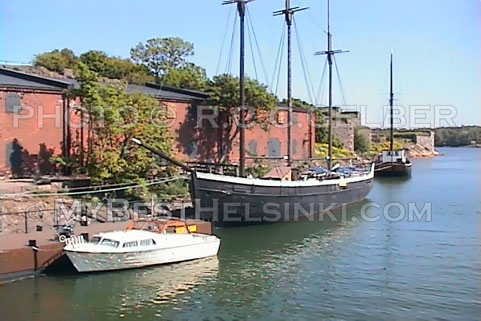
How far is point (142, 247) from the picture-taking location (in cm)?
2088

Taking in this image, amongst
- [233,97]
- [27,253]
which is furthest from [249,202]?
[233,97]

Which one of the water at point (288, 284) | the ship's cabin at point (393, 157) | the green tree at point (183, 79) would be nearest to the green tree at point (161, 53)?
the green tree at point (183, 79)

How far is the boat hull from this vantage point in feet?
65.4

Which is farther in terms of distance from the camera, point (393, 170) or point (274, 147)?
point (393, 170)

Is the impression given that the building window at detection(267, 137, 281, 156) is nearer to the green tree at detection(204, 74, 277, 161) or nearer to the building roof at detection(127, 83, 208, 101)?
the green tree at detection(204, 74, 277, 161)

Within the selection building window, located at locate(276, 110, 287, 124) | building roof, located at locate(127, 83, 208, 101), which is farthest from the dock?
building window, located at locate(276, 110, 287, 124)

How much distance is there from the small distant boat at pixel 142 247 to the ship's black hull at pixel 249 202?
5410mm

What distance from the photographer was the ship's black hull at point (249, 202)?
2884cm

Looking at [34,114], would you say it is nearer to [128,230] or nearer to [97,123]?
[97,123]

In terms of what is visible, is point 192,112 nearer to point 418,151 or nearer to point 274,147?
point 274,147

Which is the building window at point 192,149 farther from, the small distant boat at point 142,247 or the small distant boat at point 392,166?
the small distant boat at point 392,166

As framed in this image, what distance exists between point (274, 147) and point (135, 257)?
30.8m

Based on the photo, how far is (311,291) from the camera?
18828 mm

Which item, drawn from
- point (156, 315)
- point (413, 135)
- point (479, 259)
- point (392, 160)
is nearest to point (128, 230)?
point (156, 315)
